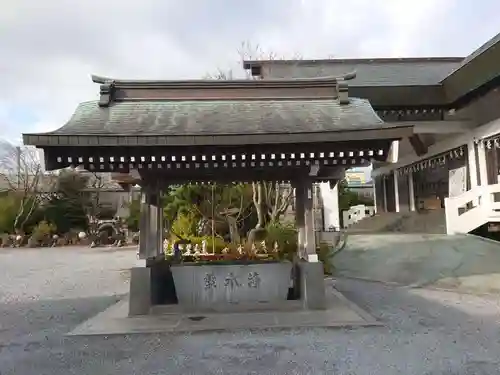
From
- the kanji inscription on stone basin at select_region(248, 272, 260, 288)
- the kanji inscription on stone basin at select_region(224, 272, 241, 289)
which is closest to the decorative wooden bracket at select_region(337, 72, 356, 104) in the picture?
the kanji inscription on stone basin at select_region(248, 272, 260, 288)

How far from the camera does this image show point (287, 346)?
5.30 m

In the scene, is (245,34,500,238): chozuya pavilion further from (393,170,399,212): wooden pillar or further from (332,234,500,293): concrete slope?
(332,234,500,293): concrete slope

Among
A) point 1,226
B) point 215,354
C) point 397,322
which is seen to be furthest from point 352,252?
point 1,226

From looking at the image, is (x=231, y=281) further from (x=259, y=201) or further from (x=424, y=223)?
(x=424, y=223)

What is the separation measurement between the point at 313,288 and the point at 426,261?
20.4 feet

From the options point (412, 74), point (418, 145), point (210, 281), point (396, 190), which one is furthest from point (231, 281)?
point (396, 190)

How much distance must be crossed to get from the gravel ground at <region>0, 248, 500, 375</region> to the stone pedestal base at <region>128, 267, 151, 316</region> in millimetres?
921

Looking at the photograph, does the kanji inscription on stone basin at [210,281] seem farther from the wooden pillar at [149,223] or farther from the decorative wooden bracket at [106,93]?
the decorative wooden bracket at [106,93]

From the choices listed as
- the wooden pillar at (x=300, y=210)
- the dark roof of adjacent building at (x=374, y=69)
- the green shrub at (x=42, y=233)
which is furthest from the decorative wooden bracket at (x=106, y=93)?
the green shrub at (x=42, y=233)

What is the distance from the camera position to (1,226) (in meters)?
25.2

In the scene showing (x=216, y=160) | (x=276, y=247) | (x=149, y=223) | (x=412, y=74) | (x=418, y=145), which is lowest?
(x=276, y=247)

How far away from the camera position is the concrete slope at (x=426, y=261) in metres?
10.2

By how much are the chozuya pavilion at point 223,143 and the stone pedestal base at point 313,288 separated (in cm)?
2

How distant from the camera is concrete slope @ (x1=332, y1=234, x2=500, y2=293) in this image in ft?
33.6
